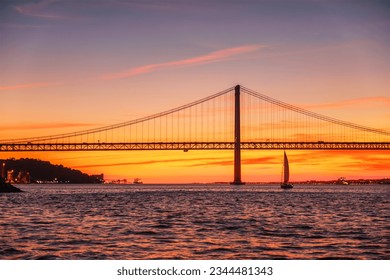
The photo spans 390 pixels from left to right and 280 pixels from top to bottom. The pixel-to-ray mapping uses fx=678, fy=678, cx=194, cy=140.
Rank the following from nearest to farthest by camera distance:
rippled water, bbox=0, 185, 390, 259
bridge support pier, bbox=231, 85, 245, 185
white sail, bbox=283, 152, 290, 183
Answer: rippled water, bbox=0, 185, 390, 259 < bridge support pier, bbox=231, 85, 245, 185 < white sail, bbox=283, 152, 290, 183

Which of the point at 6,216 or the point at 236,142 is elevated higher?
the point at 236,142

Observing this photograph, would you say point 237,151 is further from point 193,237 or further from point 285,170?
point 193,237

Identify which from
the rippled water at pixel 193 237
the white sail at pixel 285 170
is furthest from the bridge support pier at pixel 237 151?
the rippled water at pixel 193 237

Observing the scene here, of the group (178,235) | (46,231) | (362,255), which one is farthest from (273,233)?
(46,231)

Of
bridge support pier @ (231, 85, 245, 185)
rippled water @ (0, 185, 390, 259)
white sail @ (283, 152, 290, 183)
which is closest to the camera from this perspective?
rippled water @ (0, 185, 390, 259)

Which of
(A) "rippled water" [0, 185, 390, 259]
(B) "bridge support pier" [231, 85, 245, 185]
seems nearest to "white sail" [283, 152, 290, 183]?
(B) "bridge support pier" [231, 85, 245, 185]

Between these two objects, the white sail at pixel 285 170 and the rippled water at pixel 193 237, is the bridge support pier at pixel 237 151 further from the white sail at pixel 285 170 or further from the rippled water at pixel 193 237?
the rippled water at pixel 193 237

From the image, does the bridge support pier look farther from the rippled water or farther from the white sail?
the rippled water

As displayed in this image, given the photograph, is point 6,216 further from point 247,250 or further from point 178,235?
point 247,250

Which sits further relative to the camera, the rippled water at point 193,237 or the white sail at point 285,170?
the white sail at point 285,170

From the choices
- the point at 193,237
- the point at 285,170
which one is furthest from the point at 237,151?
the point at 193,237
